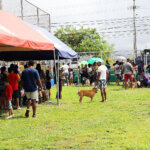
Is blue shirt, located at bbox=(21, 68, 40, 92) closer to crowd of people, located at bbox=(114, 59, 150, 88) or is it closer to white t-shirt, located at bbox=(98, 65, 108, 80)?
white t-shirt, located at bbox=(98, 65, 108, 80)

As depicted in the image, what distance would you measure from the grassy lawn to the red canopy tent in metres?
2.22

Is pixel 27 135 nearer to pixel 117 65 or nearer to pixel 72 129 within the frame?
pixel 72 129

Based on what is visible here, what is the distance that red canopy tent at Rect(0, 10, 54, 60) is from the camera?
8.05 m

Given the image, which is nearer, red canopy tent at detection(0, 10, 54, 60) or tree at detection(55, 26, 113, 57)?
red canopy tent at detection(0, 10, 54, 60)

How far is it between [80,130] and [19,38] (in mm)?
3265

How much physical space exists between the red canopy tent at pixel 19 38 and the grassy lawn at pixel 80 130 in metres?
2.22

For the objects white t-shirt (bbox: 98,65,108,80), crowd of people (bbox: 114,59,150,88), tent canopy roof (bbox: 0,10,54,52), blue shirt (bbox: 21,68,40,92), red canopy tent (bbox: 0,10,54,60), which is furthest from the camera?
crowd of people (bbox: 114,59,150,88)

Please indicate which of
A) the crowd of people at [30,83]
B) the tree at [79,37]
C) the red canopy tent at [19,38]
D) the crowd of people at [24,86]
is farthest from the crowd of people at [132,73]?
the tree at [79,37]

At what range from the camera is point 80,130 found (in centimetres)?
715

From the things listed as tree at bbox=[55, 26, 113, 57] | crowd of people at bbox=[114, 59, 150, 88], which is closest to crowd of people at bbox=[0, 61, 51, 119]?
crowd of people at bbox=[114, 59, 150, 88]

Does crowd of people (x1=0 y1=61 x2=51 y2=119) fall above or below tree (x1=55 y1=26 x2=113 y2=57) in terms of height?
below

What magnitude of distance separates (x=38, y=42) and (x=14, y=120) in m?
2.72

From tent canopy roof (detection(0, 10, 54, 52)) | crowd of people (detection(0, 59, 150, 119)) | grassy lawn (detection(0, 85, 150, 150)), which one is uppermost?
tent canopy roof (detection(0, 10, 54, 52))

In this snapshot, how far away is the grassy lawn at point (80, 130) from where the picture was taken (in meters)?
5.83
